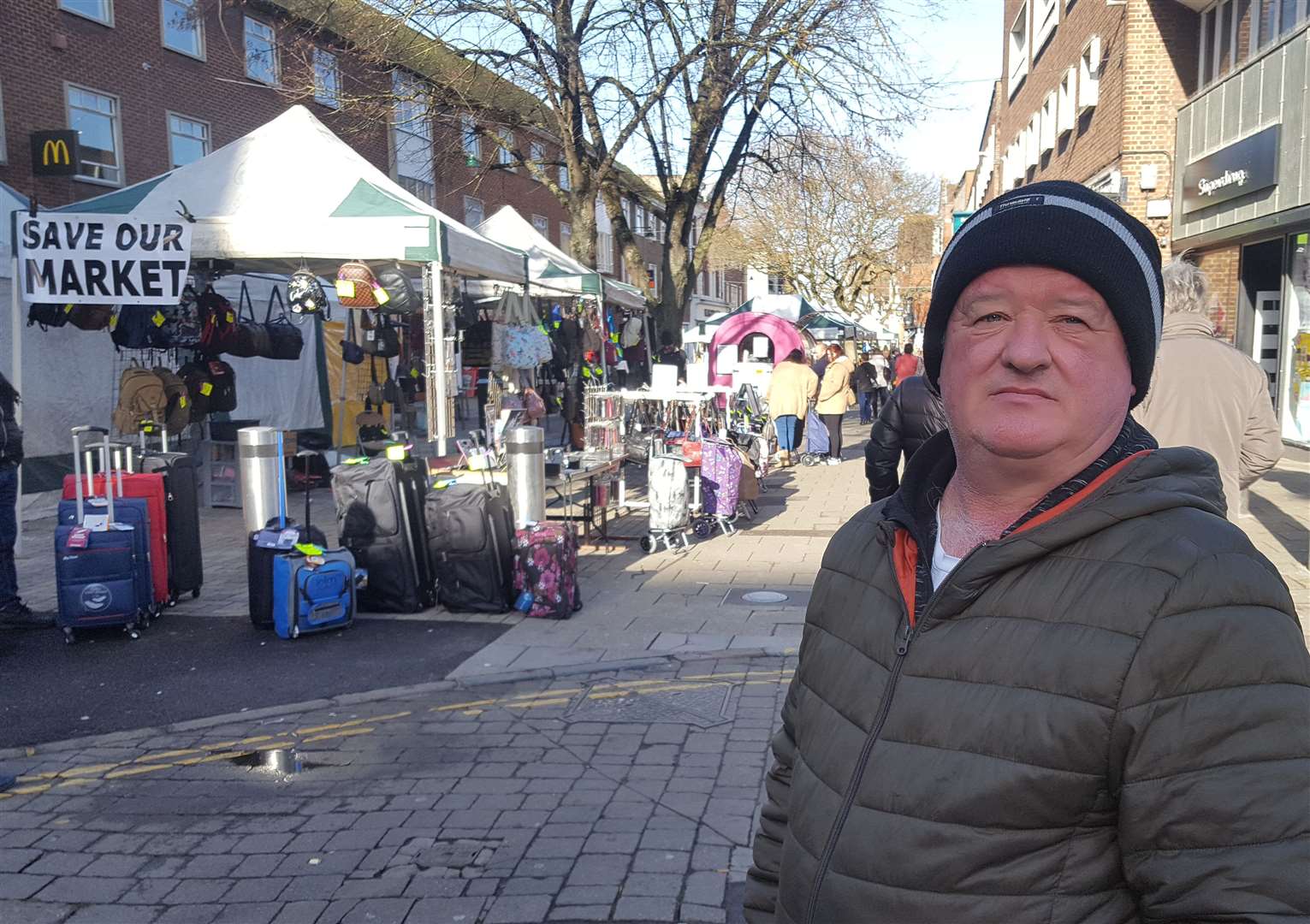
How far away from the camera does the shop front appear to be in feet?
43.0

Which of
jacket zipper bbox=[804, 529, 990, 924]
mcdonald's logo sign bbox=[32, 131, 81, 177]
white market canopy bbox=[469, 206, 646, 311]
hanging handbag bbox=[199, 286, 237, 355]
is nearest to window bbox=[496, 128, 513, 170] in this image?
white market canopy bbox=[469, 206, 646, 311]

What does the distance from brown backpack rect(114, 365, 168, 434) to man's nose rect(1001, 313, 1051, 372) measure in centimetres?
1046

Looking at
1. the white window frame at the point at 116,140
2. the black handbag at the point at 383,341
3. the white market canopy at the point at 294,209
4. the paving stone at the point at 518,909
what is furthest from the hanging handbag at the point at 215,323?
the white window frame at the point at 116,140

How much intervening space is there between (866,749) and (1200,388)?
12.4ft

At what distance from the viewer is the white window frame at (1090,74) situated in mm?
18172

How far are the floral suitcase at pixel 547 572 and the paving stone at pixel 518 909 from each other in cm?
381

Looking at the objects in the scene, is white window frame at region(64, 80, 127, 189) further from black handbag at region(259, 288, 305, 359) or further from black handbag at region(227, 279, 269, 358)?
black handbag at region(227, 279, 269, 358)

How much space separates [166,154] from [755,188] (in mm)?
11512

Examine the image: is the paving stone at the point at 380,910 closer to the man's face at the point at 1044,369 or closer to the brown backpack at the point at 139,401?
the man's face at the point at 1044,369

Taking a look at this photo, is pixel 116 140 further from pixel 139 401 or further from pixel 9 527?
pixel 9 527

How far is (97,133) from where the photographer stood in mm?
19438

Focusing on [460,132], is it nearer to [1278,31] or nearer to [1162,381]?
[1278,31]

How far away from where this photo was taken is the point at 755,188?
70.3ft

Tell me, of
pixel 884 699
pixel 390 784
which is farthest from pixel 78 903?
pixel 884 699
